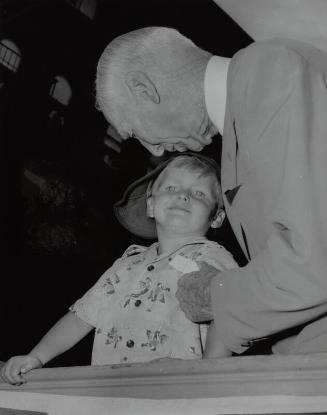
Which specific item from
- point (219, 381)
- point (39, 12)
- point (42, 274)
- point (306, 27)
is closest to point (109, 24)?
point (39, 12)

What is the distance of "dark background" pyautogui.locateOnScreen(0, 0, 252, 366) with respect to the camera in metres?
2.98

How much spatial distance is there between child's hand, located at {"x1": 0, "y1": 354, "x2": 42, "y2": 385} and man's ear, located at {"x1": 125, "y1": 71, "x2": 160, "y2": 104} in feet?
2.29

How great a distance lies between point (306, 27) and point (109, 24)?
129 centimetres

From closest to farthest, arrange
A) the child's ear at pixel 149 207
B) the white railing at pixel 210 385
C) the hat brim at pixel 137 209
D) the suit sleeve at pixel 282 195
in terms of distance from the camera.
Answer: the white railing at pixel 210 385
the suit sleeve at pixel 282 195
the child's ear at pixel 149 207
the hat brim at pixel 137 209

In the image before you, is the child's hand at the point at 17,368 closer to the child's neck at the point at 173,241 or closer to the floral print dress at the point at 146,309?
the floral print dress at the point at 146,309

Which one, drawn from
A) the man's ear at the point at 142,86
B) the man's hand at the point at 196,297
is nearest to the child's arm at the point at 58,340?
the man's hand at the point at 196,297

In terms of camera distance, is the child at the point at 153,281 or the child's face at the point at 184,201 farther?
the child's face at the point at 184,201

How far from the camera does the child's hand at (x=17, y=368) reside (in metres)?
1.20

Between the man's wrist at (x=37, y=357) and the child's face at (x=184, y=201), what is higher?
the child's face at (x=184, y=201)

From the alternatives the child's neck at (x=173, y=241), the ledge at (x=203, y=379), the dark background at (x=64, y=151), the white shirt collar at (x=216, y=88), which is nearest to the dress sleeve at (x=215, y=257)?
the child's neck at (x=173, y=241)

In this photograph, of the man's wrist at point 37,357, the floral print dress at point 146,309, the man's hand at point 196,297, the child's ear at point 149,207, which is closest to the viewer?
the man's hand at point 196,297

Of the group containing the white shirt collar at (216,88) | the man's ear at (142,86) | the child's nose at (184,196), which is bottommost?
the child's nose at (184,196)

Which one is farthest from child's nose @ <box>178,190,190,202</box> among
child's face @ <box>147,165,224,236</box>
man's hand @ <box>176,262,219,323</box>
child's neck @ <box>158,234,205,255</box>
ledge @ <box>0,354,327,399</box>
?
ledge @ <box>0,354,327,399</box>

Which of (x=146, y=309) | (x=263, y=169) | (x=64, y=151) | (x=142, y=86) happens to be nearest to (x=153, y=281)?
(x=146, y=309)
